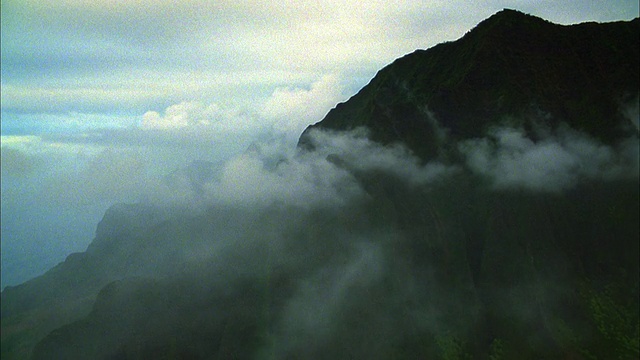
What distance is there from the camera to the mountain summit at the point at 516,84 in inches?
5069

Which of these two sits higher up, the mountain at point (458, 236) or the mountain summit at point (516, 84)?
the mountain summit at point (516, 84)

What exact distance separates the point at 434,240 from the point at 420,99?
55.8m

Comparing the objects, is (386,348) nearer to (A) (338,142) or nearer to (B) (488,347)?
(B) (488,347)

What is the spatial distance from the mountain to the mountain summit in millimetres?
576

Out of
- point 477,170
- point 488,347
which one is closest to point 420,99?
point 477,170

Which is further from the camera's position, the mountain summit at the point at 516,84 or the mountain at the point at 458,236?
the mountain summit at the point at 516,84

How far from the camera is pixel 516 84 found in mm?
136750

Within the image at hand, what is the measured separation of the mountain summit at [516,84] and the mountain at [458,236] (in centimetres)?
58

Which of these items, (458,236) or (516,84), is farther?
(458,236)

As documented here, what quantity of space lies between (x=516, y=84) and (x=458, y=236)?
57.8m

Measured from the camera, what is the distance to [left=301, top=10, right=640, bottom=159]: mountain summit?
129m

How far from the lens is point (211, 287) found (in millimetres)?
170875

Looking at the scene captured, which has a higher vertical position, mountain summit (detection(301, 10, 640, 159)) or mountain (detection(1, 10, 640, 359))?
mountain summit (detection(301, 10, 640, 159))

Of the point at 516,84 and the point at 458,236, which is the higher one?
the point at 516,84
